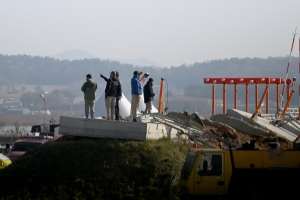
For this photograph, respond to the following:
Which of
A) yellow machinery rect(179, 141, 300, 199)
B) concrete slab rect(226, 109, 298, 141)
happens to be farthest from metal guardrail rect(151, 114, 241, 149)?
concrete slab rect(226, 109, 298, 141)

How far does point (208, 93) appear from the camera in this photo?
11306 cm

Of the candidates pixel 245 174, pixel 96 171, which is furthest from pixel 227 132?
pixel 245 174

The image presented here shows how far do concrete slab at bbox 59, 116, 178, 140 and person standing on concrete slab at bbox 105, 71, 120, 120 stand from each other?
1.68 meters

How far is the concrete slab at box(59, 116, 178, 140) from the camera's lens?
22391 mm

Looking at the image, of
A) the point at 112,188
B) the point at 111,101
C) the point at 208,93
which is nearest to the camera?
the point at 112,188

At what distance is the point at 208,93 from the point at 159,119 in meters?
88.0

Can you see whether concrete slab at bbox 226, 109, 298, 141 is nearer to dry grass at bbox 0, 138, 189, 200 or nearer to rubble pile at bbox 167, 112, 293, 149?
rubble pile at bbox 167, 112, 293, 149

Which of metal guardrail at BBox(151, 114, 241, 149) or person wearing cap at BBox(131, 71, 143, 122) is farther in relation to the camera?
person wearing cap at BBox(131, 71, 143, 122)

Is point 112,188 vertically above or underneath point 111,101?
underneath

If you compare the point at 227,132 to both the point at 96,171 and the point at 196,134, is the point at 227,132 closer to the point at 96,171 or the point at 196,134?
the point at 196,134

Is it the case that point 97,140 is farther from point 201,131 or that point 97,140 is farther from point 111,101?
point 201,131

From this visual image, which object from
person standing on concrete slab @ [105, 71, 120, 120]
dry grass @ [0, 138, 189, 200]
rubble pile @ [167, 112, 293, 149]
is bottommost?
dry grass @ [0, 138, 189, 200]

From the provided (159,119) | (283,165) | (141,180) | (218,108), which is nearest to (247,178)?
(283,165)

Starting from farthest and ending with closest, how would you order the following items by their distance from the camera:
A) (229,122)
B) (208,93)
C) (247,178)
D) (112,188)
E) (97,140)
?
(208,93) → (229,122) → (97,140) → (112,188) → (247,178)
